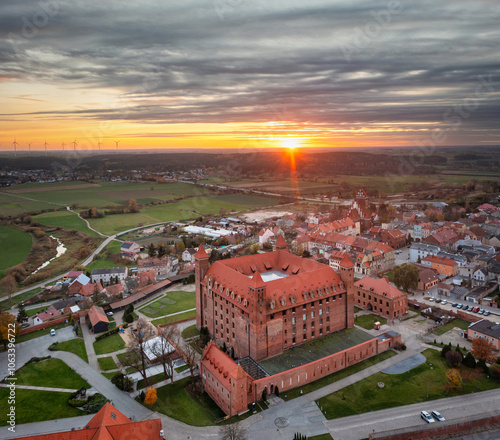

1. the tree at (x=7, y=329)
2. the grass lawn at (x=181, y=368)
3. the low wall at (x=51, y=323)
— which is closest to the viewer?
the grass lawn at (x=181, y=368)

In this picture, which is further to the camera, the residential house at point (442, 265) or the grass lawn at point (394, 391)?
the residential house at point (442, 265)

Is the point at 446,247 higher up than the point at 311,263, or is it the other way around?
the point at 311,263

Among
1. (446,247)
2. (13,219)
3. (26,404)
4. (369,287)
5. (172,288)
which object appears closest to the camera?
(26,404)

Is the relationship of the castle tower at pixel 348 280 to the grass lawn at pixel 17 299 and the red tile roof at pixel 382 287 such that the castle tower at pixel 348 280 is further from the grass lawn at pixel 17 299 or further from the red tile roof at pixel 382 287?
the grass lawn at pixel 17 299

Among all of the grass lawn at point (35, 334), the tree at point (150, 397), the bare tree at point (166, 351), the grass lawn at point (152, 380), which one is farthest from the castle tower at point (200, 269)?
the grass lawn at point (35, 334)

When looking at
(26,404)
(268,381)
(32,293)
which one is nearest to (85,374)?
(26,404)

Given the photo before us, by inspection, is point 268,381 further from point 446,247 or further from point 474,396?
point 446,247

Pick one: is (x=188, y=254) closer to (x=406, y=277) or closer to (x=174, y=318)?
(x=174, y=318)

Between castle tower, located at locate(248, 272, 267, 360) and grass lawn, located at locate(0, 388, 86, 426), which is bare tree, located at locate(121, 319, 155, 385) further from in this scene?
castle tower, located at locate(248, 272, 267, 360)
